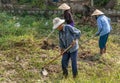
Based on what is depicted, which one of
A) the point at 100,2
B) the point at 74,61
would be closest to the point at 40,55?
the point at 74,61

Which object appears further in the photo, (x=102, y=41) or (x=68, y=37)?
(x=102, y=41)

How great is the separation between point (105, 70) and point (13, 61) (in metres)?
2.14

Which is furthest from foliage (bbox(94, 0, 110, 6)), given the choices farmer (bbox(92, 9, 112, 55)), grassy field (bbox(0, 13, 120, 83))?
farmer (bbox(92, 9, 112, 55))

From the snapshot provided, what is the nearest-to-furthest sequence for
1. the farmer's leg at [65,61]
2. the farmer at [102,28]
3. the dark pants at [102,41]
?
the farmer's leg at [65,61]
the farmer at [102,28]
the dark pants at [102,41]

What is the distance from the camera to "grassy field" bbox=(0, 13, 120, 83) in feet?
25.9

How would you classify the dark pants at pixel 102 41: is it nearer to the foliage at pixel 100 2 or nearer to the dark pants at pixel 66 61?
the dark pants at pixel 66 61

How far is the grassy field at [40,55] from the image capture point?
311 inches

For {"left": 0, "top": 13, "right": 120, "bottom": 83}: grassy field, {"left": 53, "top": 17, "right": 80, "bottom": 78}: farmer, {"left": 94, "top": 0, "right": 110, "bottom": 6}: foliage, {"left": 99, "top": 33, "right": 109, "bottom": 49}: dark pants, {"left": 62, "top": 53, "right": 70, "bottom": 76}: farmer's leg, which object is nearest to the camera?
{"left": 53, "top": 17, "right": 80, "bottom": 78}: farmer

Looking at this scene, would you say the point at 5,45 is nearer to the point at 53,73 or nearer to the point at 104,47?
the point at 53,73

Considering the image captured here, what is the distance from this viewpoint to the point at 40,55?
9.06m

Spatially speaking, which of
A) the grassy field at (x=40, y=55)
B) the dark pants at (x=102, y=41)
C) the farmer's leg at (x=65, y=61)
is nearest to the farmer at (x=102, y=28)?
the dark pants at (x=102, y=41)

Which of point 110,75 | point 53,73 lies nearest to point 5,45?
point 53,73

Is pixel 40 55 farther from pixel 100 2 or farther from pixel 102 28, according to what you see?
pixel 100 2

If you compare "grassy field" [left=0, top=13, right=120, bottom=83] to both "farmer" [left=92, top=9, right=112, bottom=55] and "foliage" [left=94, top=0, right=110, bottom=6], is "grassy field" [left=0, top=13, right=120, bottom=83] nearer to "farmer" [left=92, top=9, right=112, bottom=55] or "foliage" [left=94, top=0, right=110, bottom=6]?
"farmer" [left=92, top=9, right=112, bottom=55]
